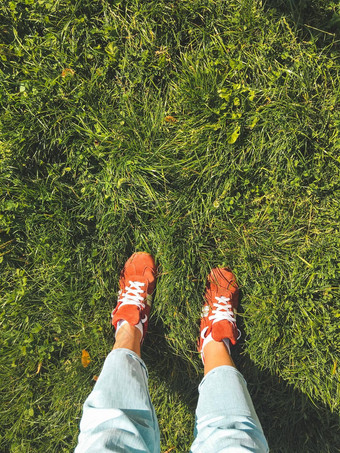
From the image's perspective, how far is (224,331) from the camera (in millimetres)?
2441

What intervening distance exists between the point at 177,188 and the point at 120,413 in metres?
1.46

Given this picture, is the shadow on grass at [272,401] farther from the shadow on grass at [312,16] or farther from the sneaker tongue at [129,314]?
the shadow on grass at [312,16]

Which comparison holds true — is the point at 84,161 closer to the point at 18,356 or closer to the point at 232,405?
the point at 18,356

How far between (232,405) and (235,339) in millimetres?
608

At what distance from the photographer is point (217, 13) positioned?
2.39 metres

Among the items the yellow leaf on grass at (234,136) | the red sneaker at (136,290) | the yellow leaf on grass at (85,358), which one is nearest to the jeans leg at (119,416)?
the red sneaker at (136,290)

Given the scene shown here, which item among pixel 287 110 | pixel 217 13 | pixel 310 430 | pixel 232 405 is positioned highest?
pixel 217 13

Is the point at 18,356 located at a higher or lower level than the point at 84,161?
lower

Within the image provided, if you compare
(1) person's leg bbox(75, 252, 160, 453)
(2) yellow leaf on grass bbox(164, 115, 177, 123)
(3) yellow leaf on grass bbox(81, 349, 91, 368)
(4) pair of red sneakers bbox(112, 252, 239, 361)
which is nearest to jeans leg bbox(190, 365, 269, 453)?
(1) person's leg bbox(75, 252, 160, 453)

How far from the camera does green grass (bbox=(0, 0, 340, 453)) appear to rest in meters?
2.40

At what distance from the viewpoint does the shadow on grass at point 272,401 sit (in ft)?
8.25

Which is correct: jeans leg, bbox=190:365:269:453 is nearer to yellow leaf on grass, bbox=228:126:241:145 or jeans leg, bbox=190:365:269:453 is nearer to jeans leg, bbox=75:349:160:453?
jeans leg, bbox=75:349:160:453

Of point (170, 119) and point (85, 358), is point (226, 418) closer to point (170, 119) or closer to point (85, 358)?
point (85, 358)

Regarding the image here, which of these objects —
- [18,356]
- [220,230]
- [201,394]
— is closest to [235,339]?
[201,394]
